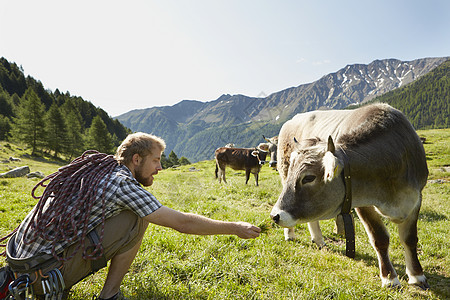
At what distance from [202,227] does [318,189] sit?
4.98ft

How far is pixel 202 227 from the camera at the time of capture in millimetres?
2488

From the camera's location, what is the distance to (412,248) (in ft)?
12.3

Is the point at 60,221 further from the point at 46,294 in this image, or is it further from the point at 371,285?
the point at 371,285

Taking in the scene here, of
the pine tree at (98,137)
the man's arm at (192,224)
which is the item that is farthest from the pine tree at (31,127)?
the man's arm at (192,224)

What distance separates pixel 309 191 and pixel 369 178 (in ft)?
3.04

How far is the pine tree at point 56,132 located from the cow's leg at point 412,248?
54.5 metres

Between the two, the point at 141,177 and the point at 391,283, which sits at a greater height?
the point at 141,177

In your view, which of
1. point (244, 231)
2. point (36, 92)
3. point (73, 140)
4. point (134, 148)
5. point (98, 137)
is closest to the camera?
point (244, 231)

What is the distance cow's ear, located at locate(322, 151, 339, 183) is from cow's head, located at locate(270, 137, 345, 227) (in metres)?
0.04

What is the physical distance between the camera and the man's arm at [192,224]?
2.35 metres

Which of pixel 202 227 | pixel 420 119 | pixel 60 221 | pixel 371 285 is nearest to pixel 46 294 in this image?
pixel 60 221

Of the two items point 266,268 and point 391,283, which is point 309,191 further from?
point 391,283

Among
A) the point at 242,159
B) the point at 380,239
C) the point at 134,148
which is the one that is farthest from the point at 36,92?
the point at 380,239

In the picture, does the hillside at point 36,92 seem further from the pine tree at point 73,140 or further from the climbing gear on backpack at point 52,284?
the climbing gear on backpack at point 52,284
